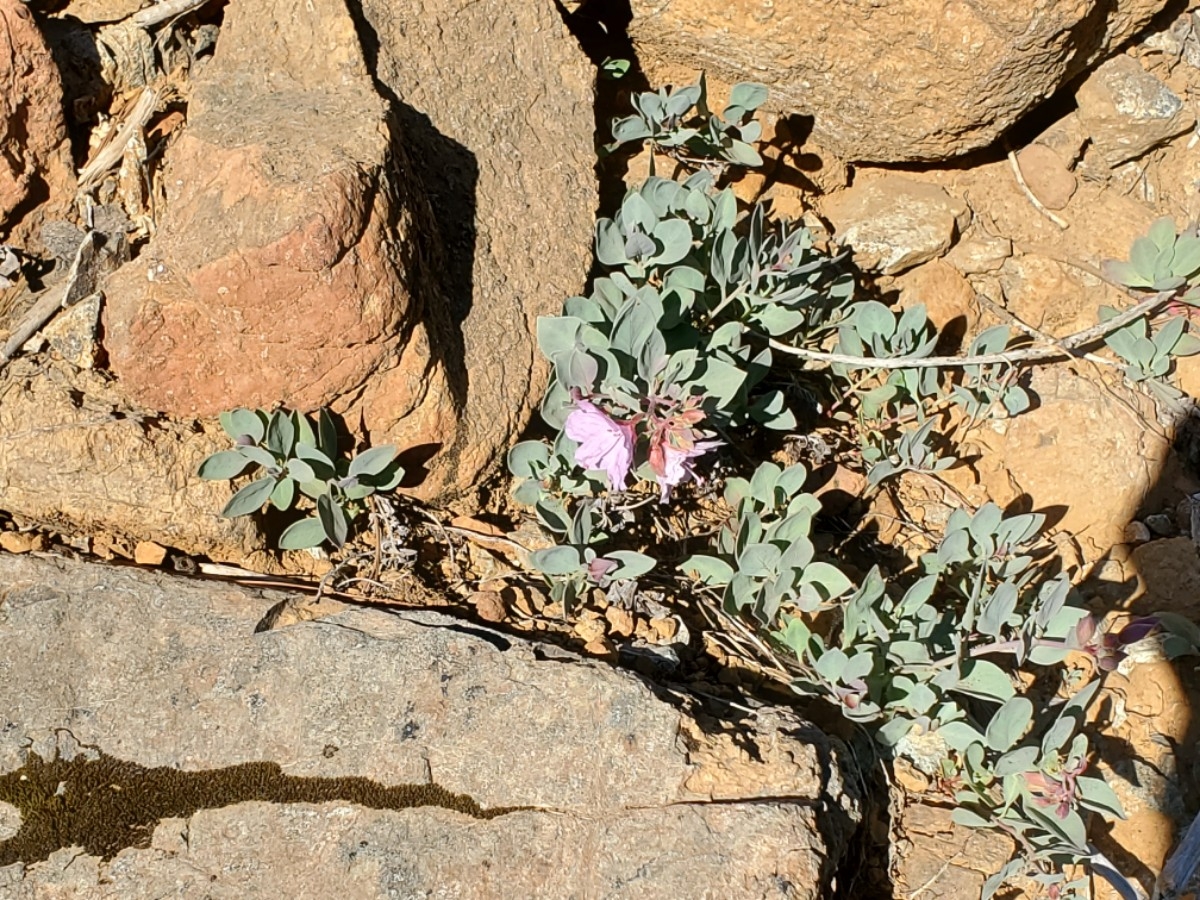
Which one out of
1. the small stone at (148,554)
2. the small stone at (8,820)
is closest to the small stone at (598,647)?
the small stone at (148,554)

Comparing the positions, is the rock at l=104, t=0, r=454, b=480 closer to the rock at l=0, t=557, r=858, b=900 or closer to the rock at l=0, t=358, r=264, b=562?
the rock at l=0, t=358, r=264, b=562

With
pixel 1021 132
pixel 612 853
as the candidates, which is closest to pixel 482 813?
pixel 612 853

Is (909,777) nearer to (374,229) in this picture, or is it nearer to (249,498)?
(249,498)

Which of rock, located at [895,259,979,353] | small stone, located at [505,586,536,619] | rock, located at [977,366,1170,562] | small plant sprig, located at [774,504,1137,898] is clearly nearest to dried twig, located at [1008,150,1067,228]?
rock, located at [895,259,979,353]

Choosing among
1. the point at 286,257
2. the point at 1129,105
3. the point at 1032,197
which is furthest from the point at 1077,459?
the point at 286,257

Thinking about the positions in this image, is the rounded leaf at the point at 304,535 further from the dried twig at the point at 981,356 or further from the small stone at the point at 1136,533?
the small stone at the point at 1136,533

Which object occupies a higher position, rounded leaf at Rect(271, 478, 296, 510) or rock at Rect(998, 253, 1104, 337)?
rock at Rect(998, 253, 1104, 337)
